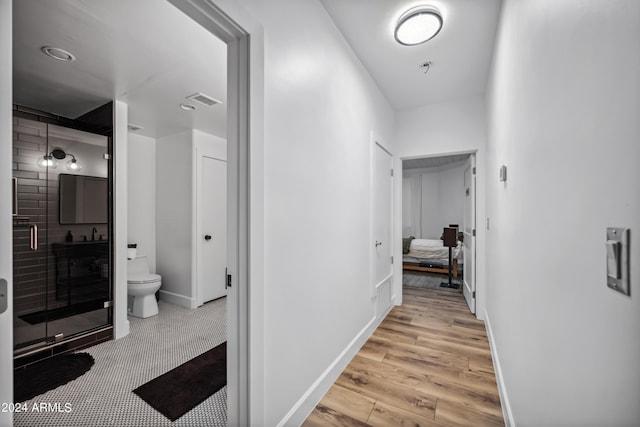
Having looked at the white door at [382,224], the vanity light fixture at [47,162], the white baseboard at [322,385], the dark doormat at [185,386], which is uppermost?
the vanity light fixture at [47,162]

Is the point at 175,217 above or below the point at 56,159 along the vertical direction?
below

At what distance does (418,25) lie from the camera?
1.96m

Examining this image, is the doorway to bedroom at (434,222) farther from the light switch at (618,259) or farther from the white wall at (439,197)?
the light switch at (618,259)

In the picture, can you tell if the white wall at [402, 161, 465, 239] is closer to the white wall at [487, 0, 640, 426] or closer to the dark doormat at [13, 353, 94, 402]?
the white wall at [487, 0, 640, 426]

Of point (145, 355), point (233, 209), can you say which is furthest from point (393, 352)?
point (145, 355)

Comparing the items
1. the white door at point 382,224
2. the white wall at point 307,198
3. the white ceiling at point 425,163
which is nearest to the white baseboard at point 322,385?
the white wall at point 307,198

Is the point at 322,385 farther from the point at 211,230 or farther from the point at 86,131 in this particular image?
the point at 86,131

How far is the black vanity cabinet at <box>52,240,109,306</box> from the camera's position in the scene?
101 inches

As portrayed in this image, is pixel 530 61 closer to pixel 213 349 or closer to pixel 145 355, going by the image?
pixel 213 349

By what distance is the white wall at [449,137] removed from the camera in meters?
3.25

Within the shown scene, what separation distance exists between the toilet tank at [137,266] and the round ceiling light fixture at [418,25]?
393 cm

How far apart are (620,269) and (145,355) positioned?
3.04 metres

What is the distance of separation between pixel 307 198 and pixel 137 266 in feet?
10.4

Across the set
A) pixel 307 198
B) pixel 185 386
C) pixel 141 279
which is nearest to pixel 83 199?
pixel 141 279
